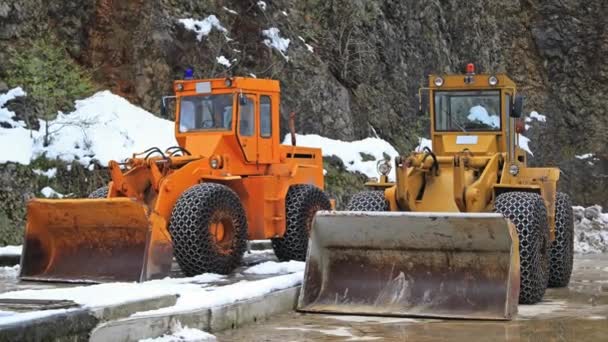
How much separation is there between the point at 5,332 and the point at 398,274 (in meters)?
4.47

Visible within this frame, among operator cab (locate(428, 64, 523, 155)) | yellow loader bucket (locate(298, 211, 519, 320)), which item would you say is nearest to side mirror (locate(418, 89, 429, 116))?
operator cab (locate(428, 64, 523, 155))

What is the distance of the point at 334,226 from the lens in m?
9.57

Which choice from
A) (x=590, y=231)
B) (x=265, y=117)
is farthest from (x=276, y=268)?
(x=590, y=231)

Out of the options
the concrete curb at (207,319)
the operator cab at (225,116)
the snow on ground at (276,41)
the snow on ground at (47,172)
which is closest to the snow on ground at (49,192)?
the snow on ground at (47,172)

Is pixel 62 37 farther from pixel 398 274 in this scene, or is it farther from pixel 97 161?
pixel 398 274

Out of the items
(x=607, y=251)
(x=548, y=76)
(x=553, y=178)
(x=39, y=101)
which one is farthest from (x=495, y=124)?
(x=548, y=76)

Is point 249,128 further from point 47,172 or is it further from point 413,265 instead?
point 47,172

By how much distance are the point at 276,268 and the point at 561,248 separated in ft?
11.9

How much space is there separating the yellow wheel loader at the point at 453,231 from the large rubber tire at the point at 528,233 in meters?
0.01

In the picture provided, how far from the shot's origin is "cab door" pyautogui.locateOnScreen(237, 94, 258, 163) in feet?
40.7

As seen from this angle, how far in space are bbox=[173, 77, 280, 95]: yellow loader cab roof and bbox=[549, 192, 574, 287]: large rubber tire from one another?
430 centimetres

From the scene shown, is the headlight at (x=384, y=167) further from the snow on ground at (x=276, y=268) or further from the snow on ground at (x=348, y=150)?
the snow on ground at (x=348, y=150)

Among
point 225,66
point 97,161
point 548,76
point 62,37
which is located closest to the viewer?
point 97,161

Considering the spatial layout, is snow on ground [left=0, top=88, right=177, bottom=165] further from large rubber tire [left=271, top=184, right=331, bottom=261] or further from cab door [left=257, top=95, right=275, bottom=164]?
large rubber tire [left=271, top=184, right=331, bottom=261]
